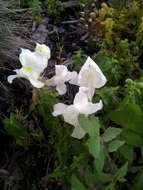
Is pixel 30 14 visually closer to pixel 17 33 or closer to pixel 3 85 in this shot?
pixel 17 33

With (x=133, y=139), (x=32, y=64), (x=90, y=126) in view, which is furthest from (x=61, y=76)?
(x=133, y=139)

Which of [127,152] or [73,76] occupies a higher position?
[73,76]

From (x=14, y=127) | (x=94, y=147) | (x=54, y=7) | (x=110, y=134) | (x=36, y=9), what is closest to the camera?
(x=94, y=147)

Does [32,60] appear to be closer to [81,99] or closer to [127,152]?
[81,99]

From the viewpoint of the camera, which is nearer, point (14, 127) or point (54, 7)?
point (14, 127)

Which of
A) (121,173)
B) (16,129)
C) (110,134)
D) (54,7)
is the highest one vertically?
(54,7)

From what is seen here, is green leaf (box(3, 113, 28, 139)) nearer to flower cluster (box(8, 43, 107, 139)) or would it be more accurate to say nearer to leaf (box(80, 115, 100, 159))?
flower cluster (box(8, 43, 107, 139))

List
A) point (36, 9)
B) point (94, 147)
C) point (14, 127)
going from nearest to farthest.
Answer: point (94, 147) < point (14, 127) < point (36, 9)
